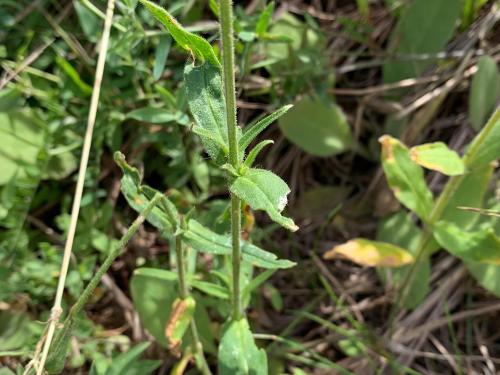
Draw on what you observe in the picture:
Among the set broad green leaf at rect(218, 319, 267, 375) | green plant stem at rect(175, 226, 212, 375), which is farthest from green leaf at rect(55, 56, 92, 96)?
broad green leaf at rect(218, 319, 267, 375)

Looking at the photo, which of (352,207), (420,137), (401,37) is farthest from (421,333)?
(401,37)

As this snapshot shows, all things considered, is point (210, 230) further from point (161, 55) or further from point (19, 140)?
point (19, 140)

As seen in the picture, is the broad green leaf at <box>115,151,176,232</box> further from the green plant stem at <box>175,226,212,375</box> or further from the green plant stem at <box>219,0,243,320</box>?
the green plant stem at <box>219,0,243,320</box>

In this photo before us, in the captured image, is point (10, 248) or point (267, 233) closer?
point (10, 248)

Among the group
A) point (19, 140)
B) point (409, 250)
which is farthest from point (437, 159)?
point (19, 140)

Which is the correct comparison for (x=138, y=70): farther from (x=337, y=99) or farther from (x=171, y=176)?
(x=337, y=99)

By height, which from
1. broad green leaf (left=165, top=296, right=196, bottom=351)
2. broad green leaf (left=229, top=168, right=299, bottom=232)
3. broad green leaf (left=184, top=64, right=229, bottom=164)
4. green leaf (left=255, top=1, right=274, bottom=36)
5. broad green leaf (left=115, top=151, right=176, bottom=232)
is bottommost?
broad green leaf (left=165, top=296, right=196, bottom=351)

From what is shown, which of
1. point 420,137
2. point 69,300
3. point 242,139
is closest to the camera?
point 242,139
